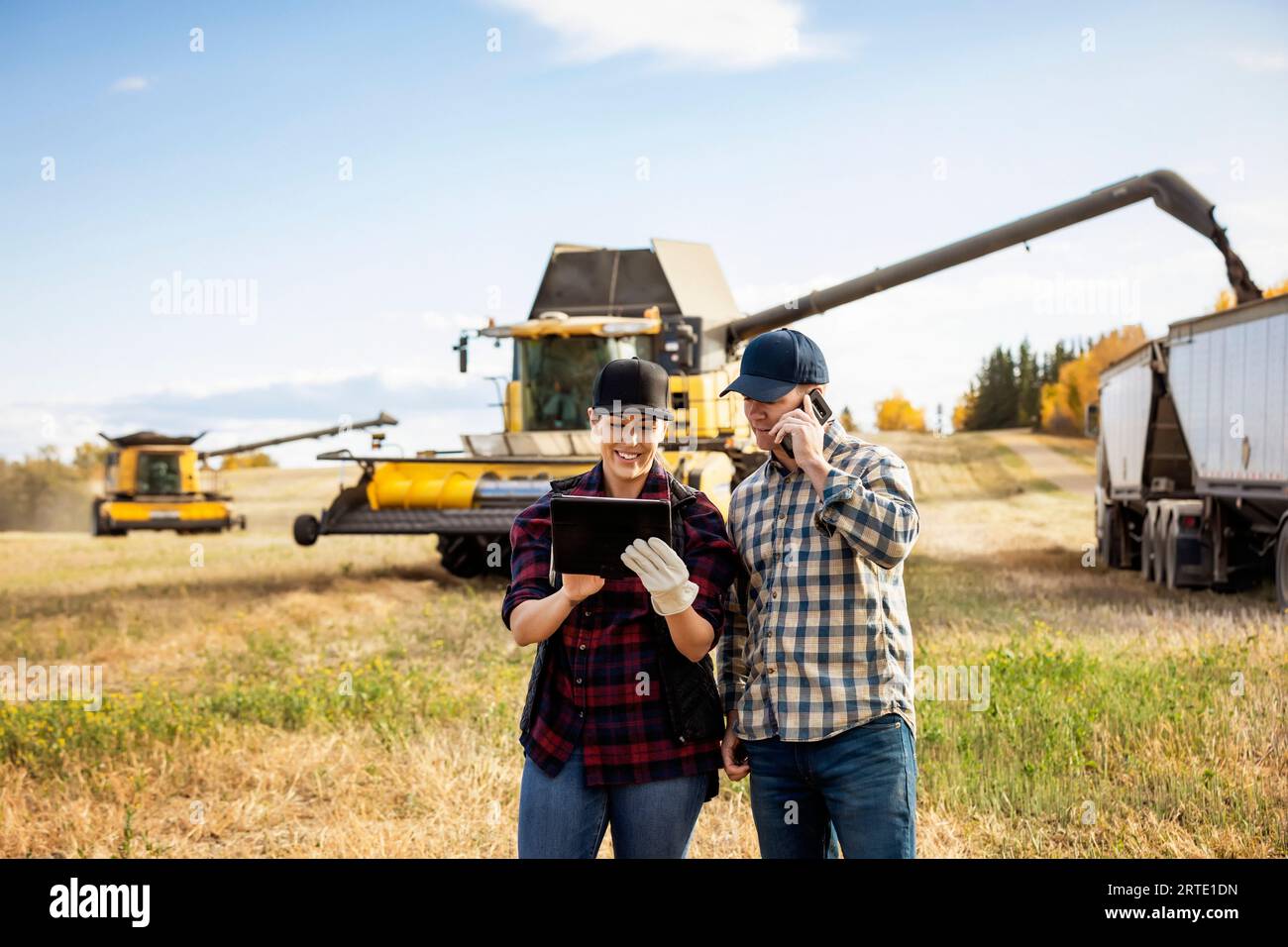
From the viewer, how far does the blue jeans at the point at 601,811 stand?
3023 mm

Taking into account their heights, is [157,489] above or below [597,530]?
below

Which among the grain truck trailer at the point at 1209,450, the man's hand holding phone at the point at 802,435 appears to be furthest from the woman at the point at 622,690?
the grain truck trailer at the point at 1209,450

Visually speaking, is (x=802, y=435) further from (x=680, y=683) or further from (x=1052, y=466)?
(x=1052, y=466)

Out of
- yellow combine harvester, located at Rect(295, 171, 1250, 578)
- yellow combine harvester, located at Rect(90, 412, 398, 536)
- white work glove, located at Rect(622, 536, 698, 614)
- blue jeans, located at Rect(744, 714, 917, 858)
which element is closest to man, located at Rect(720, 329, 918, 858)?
blue jeans, located at Rect(744, 714, 917, 858)

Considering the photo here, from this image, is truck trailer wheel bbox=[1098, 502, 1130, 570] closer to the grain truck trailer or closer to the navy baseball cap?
the grain truck trailer

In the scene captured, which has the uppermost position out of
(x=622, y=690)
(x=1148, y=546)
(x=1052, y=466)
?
(x=622, y=690)

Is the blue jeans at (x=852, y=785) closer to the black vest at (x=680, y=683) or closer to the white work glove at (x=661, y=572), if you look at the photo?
the black vest at (x=680, y=683)

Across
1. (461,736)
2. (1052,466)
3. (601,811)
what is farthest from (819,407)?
(1052,466)

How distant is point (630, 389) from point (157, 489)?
102ft

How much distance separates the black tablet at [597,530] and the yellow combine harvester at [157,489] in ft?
92.0

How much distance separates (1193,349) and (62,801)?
12960 mm

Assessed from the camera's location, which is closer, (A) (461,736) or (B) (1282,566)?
(A) (461,736)

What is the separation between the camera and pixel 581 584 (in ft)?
9.43
